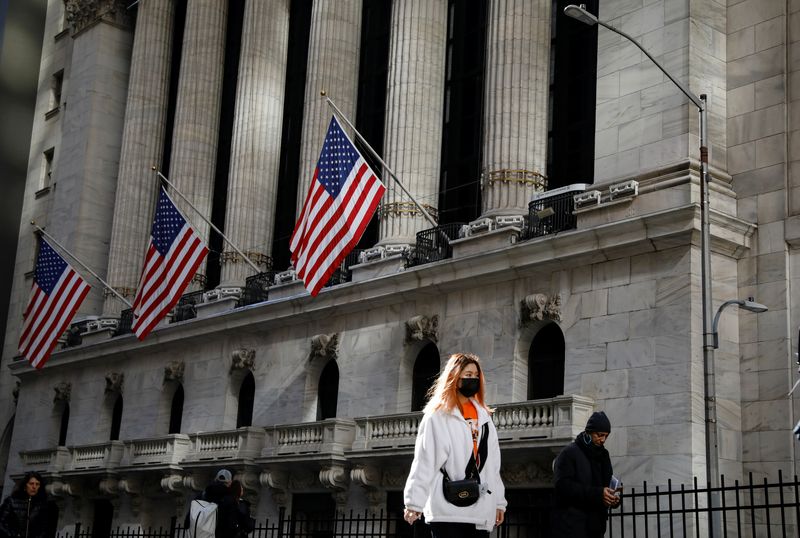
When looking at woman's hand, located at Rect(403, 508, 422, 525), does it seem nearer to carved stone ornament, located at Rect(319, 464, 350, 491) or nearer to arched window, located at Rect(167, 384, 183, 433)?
carved stone ornament, located at Rect(319, 464, 350, 491)

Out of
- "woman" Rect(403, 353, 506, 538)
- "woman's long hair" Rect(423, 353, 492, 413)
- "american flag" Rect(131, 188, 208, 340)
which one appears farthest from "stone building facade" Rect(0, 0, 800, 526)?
"woman's long hair" Rect(423, 353, 492, 413)

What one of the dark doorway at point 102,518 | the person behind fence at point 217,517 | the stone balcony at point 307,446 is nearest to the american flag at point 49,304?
the stone balcony at point 307,446

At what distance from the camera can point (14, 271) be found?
55.8m

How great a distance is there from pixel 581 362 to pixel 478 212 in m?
7.94

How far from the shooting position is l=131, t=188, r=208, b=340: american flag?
33375mm

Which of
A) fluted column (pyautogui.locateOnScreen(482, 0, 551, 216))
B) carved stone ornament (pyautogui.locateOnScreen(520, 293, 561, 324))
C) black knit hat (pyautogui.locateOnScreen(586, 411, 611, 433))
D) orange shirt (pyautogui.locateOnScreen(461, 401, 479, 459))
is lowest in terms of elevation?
orange shirt (pyautogui.locateOnScreen(461, 401, 479, 459))

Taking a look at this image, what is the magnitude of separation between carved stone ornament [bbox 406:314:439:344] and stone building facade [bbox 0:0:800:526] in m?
0.06

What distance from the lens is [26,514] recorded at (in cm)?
1483

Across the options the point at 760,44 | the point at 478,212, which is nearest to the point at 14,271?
the point at 478,212

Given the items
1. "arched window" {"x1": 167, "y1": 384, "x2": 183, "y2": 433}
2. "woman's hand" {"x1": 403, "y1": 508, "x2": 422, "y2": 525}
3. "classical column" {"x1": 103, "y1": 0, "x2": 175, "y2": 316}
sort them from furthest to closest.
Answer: "classical column" {"x1": 103, "y1": 0, "x2": 175, "y2": 316} → "arched window" {"x1": 167, "y1": 384, "x2": 183, "y2": 433} → "woman's hand" {"x1": 403, "y1": 508, "x2": 422, "y2": 525}

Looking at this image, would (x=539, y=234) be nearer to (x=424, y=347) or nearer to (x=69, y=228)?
(x=424, y=347)

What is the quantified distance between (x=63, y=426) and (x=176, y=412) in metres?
8.99

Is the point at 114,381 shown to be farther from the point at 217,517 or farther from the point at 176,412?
the point at 217,517

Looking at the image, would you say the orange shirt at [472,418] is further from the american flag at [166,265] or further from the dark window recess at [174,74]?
the dark window recess at [174,74]
